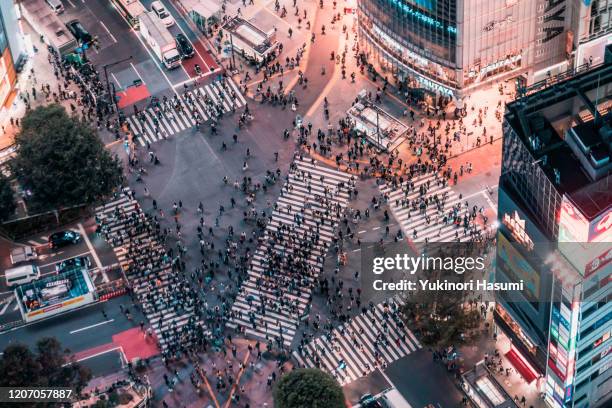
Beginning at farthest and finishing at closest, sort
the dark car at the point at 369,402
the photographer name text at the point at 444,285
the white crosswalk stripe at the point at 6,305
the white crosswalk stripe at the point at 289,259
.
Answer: the white crosswalk stripe at the point at 6,305 < the white crosswalk stripe at the point at 289,259 < the dark car at the point at 369,402 < the photographer name text at the point at 444,285

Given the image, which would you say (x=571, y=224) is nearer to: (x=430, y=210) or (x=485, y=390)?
(x=485, y=390)

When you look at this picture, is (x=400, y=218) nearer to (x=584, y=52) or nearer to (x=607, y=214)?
(x=584, y=52)

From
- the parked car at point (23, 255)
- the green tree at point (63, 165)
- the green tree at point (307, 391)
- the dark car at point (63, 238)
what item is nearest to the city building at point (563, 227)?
the green tree at point (307, 391)

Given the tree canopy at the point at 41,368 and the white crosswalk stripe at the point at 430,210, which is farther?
the white crosswalk stripe at the point at 430,210

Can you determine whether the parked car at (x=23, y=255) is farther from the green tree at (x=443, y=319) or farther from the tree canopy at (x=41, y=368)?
the green tree at (x=443, y=319)

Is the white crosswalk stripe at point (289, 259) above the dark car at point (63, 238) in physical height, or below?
below

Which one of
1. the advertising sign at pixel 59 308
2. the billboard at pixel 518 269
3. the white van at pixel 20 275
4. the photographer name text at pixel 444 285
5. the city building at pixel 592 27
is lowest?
the billboard at pixel 518 269

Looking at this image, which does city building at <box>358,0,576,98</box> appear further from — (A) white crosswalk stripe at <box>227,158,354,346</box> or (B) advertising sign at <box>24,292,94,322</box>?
(B) advertising sign at <box>24,292,94,322</box>

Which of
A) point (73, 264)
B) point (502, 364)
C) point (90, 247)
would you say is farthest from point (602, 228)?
point (90, 247)
